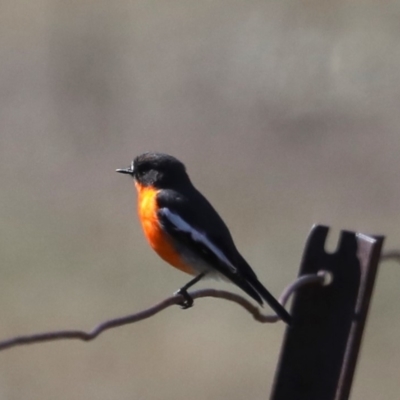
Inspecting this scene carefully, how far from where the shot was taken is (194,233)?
4625mm

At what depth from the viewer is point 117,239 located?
37.6 ft

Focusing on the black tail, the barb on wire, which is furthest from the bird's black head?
the barb on wire

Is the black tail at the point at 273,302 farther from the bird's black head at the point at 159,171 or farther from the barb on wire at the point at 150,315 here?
the bird's black head at the point at 159,171

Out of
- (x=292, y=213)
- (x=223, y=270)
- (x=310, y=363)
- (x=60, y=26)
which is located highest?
(x=60, y=26)

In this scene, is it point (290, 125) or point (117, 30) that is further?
point (117, 30)

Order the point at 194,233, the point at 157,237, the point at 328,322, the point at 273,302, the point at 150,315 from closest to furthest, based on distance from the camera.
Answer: the point at 150,315, the point at 328,322, the point at 273,302, the point at 194,233, the point at 157,237

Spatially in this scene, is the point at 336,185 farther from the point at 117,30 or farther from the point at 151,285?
the point at 117,30

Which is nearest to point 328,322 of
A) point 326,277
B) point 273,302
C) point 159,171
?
point 326,277

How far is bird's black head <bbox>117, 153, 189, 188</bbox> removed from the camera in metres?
5.04

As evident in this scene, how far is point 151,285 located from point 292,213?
2.23 m

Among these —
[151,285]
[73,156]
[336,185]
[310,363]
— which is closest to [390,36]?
[336,185]

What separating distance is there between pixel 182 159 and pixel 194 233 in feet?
27.9

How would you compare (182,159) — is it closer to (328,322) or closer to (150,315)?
(328,322)

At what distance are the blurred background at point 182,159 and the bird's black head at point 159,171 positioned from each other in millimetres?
3321
